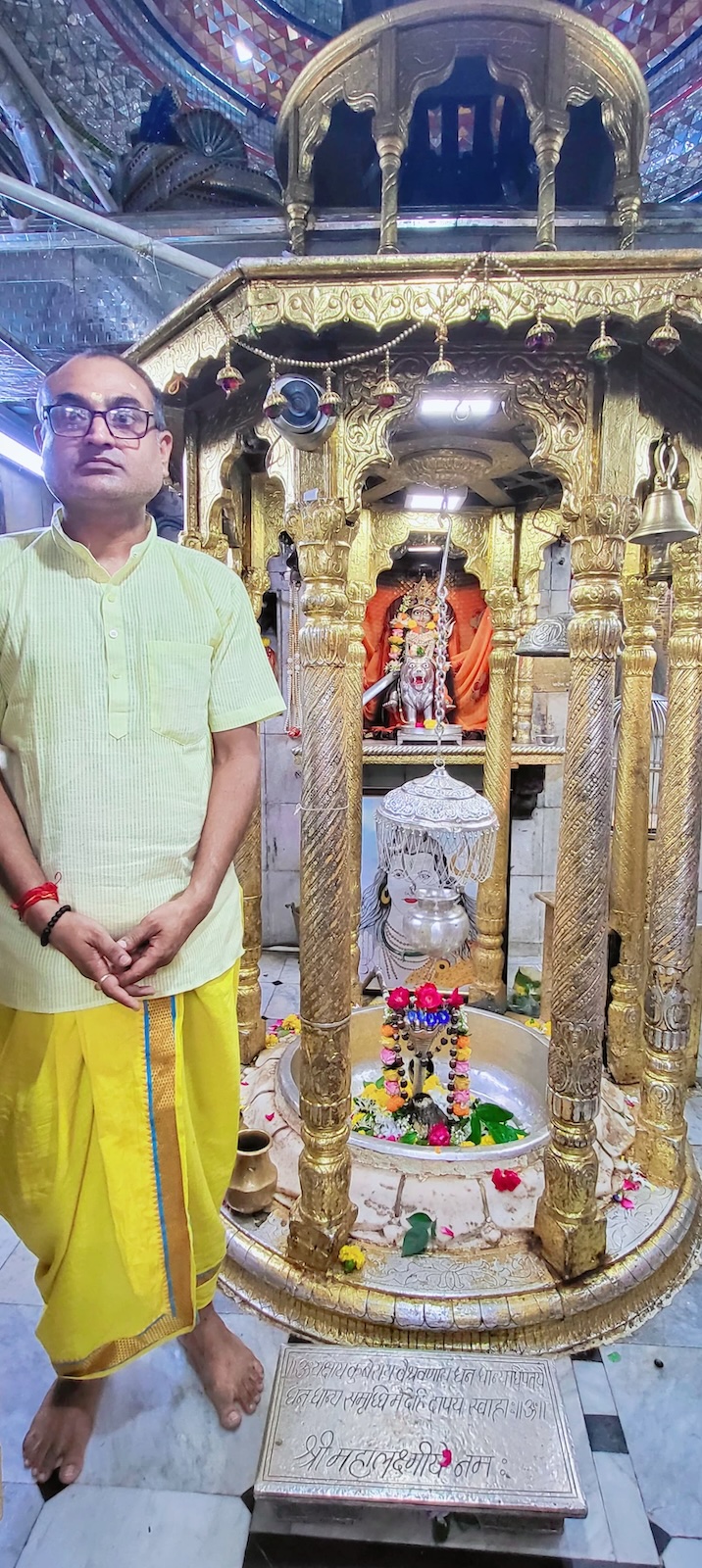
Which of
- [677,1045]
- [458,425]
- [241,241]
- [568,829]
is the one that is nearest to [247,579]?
[458,425]

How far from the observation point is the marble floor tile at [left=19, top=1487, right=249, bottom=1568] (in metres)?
1.31

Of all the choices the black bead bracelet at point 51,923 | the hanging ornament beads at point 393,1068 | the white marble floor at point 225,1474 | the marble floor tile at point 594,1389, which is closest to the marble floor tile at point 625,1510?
the white marble floor at point 225,1474

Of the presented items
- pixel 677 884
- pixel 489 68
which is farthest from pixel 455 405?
pixel 677 884

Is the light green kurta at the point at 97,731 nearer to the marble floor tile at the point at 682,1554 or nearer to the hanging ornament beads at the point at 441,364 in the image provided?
the hanging ornament beads at the point at 441,364

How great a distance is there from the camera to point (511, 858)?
200 inches

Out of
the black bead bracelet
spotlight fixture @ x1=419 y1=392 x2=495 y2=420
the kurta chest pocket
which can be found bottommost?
the black bead bracelet

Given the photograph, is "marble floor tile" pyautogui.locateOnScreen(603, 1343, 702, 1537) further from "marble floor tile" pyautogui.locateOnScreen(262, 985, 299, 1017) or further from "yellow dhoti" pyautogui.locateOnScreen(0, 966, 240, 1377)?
"marble floor tile" pyautogui.locateOnScreen(262, 985, 299, 1017)

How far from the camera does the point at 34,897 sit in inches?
45.4

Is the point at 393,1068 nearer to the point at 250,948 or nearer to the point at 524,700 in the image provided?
the point at 250,948

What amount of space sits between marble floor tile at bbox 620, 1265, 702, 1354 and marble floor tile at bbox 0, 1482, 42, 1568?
0.77m

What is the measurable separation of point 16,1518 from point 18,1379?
1.23 feet

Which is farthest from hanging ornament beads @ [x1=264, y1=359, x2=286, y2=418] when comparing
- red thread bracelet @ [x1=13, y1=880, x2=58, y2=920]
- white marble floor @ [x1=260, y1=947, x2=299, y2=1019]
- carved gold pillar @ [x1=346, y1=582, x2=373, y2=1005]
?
Answer: white marble floor @ [x1=260, y1=947, x2=299, y2=1019]

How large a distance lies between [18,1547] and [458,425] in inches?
137

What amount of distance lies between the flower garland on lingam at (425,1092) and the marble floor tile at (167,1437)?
119cm
